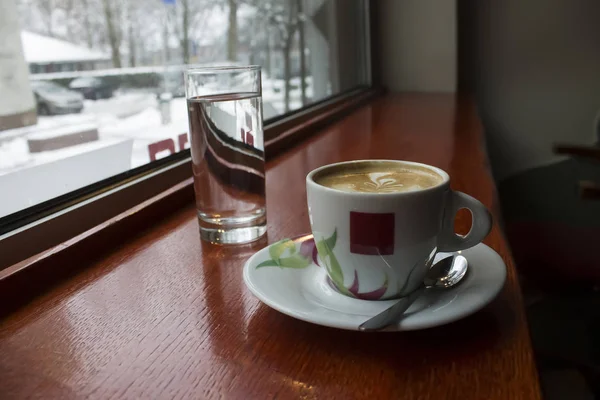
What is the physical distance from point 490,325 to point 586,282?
113 centimetres

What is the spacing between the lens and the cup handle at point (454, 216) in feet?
1.23

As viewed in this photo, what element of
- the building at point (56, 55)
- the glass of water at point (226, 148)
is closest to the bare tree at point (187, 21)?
the building at point (56, 55)

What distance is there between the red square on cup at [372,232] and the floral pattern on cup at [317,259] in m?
0.02

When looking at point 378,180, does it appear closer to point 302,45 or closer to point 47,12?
point 47,12

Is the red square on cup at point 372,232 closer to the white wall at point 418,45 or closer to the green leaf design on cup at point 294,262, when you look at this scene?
the green leaf design on cup at point 294,262

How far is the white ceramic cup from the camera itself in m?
0.35

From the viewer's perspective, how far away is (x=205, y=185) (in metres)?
0.53

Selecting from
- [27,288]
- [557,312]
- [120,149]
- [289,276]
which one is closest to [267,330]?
[289,276]

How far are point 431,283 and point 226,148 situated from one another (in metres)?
0.24

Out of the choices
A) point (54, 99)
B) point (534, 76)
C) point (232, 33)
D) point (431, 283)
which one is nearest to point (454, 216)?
point (431, 283)

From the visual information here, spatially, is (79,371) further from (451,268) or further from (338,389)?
(451,268)

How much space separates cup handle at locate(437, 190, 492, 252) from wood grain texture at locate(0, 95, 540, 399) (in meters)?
0.05

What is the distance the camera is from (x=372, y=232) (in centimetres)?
35

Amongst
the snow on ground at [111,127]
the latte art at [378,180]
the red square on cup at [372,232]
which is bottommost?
the red square on cup at [372,232]
